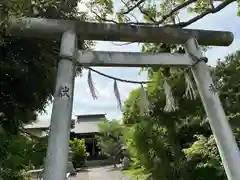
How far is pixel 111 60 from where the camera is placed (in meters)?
2.12

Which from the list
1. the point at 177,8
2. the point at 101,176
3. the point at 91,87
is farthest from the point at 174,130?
the point at 101,176

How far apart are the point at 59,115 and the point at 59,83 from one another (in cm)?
25

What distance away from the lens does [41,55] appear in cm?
242

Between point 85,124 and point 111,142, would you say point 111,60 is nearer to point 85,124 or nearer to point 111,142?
point 111,142

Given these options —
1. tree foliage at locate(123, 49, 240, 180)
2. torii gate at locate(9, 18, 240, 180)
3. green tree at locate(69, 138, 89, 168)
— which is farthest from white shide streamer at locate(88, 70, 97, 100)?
green tree at locate(69, 138, 89, 168)

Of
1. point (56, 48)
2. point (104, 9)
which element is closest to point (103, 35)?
point (56, 48)

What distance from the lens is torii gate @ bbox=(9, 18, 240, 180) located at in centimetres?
175

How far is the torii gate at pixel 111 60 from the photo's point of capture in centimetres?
175

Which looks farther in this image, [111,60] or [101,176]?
[101,176]

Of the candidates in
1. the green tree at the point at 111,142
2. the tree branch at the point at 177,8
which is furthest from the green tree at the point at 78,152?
the tree branch at the point at 177,8

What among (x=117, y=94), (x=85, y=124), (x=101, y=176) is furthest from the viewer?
(x=85, y=124)

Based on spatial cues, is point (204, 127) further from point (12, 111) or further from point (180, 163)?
point (12, 111)

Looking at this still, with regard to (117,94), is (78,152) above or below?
above

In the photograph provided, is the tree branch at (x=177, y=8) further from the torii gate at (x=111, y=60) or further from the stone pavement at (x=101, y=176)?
the stone pavement at (x=101, y=176)
